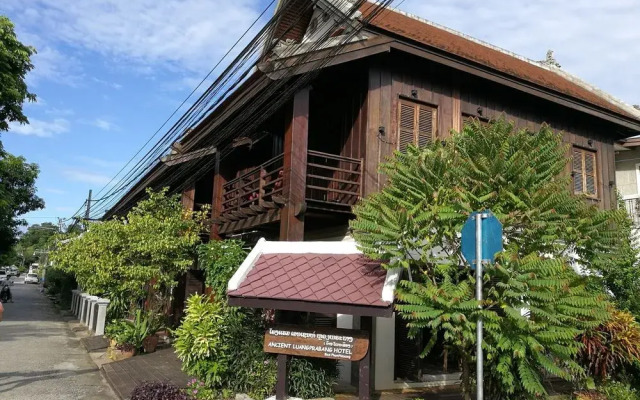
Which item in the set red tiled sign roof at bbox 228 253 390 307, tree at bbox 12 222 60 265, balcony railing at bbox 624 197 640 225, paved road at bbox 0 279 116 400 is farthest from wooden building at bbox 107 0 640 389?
tree at bbox 12 222 60 265

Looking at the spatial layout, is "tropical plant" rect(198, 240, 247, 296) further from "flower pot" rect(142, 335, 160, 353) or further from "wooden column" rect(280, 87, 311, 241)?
"flower pot" rect(142, 335, 160, 353)

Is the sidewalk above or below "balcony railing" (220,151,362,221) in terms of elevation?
below

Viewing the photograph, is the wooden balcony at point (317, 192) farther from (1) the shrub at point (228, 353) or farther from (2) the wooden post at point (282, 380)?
(2) the wooden post at point (282, 380)

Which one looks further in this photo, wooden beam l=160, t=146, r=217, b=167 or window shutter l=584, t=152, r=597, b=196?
wooden beam l=160, t=146, r=217, b=167

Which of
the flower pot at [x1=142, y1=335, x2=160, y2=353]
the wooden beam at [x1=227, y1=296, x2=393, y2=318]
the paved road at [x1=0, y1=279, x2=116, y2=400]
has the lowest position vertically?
the paved road at [x1=0, y1=279, x2=116, y2=400]

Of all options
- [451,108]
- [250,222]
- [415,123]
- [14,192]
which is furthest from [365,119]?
[14,192]

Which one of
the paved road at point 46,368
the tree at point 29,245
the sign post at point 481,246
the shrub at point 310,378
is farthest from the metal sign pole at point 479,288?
the tree at point 29,245

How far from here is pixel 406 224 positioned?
6320mm

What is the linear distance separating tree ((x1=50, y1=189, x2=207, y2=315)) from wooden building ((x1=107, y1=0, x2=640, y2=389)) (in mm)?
1258

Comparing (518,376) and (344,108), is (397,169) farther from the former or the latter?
(344,108)

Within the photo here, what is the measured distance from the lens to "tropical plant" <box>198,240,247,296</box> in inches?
369

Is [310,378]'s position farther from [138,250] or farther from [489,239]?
[138,250]

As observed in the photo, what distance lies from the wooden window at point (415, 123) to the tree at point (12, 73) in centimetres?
1458

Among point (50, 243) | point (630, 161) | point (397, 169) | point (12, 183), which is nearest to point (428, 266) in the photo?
point (397, 169)
